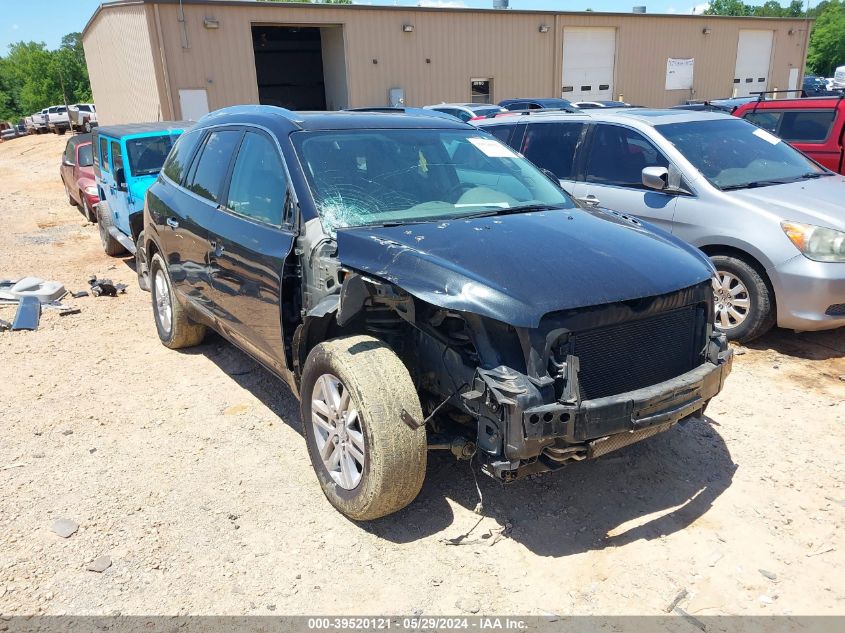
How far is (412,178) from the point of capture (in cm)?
401

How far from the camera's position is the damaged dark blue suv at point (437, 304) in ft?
9.51

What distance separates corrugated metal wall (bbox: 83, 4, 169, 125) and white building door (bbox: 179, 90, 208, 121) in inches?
23.6

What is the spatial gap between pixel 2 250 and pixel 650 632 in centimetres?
1179

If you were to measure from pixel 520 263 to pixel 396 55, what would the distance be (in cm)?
2075

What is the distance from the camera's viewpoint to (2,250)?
11.2m

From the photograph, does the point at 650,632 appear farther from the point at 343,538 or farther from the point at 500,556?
the point at 343,538

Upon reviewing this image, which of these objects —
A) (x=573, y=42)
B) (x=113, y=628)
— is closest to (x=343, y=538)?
(x=113, y=628)

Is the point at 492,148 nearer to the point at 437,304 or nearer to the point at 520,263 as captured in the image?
the point at 520,263

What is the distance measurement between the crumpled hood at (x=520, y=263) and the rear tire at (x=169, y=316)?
2694mm

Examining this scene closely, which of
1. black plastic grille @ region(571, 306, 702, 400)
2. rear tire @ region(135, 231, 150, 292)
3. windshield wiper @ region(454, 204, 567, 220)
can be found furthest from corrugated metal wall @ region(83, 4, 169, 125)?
black plastic grille @ region(571, 306, 702, 400)

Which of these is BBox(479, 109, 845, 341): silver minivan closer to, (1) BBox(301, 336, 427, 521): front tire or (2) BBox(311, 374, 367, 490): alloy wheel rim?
(1) BBox(301, 336, 427, 521): front tire

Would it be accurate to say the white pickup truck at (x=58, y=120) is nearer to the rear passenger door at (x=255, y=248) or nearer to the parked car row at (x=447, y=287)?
the parked car row at (x=447, y=287)

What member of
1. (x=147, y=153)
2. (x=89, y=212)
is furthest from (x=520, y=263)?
(x=89, y=212)

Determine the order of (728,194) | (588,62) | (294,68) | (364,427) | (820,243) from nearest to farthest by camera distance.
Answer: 1. (364,427)
2. (820,243)
3. (728,194)
4. (294,68)
5. (588,62)
